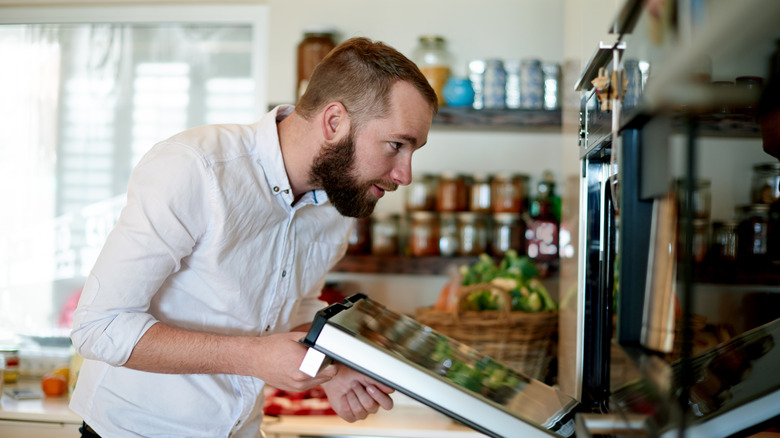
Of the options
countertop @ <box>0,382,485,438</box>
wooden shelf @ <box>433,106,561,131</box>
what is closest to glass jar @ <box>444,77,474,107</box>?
wooden shelf @ <box>433,106,561,131</box>

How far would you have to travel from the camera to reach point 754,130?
52 cm

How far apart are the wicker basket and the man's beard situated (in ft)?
2.58

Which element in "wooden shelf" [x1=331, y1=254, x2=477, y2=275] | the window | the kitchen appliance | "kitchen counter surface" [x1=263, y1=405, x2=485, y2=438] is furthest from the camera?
the window

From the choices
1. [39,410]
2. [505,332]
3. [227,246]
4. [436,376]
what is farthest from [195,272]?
[39,410]

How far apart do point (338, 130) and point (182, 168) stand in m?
0.29

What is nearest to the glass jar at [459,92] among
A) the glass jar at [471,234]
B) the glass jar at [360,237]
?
the glass jar at [471,234]

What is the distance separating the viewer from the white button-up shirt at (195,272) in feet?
3.56

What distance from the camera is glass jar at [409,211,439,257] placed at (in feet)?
8.46

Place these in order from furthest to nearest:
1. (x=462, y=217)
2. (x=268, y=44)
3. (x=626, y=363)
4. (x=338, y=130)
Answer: (x=268, y=44) < (x=462, y=217) < (x=338, y=130) < (x=626, y=363)

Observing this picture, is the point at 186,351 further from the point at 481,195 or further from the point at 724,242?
the point at 481,195

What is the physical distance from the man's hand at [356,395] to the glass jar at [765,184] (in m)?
0.71

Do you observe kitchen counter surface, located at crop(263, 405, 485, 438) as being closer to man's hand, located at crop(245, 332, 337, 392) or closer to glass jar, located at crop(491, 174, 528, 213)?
glass jar, located at crop(491, 174, 528, 213)

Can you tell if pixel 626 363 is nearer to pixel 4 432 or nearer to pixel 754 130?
pixel 754 130

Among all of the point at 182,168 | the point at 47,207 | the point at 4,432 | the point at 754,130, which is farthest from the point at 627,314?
the point at 47,207
